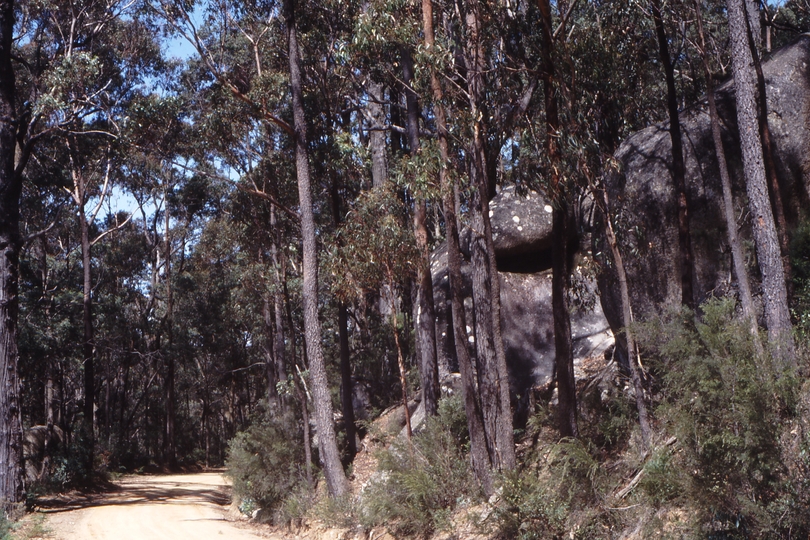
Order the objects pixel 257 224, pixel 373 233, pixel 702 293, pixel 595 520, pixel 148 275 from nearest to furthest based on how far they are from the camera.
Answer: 1. pixel 595 520
2. pixel 702 293
3. pixel 373 233
4. pixel 257 224
5. pixel 148 275

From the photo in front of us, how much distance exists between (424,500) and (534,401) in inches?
129

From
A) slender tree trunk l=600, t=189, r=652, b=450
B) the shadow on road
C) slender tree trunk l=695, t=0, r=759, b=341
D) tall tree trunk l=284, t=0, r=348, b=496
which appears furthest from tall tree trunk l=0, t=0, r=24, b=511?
slender tree trunk l=695, t=0, r=759, b=341

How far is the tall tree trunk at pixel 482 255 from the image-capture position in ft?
Answer: 41.0

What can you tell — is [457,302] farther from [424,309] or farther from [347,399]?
[347,399]

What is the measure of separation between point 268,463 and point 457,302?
778cm

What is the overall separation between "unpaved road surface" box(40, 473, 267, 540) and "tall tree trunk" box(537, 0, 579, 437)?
7701 mm

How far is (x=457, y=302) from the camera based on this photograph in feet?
44.4

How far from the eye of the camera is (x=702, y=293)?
13.7 metres

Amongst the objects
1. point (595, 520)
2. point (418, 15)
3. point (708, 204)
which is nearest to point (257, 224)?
point (418, 15)

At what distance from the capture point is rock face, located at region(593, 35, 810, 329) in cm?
1367

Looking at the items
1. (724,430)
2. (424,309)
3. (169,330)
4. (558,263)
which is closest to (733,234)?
(558,263)

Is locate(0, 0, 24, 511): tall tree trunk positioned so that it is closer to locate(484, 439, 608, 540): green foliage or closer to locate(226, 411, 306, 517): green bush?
locate(226, 411, 306, 517): green bush

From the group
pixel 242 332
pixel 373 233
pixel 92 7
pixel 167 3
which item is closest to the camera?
pixel 373 233

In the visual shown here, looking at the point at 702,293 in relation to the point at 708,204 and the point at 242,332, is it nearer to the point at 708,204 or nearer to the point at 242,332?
the point at 708,204
